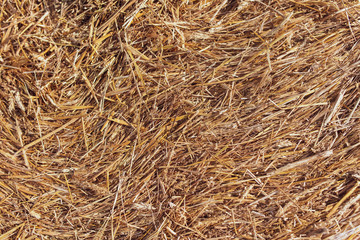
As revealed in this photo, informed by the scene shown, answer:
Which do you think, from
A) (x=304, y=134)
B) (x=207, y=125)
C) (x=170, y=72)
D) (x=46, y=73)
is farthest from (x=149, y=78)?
(x=304, y=134)

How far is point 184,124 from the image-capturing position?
1579 millimetres

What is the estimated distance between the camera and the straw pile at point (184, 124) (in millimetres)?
1574

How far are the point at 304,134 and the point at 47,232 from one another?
1444mm

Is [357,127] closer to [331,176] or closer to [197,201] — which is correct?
[331,176]

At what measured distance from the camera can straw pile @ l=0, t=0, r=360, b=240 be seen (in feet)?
5.16

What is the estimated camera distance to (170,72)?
1.60m

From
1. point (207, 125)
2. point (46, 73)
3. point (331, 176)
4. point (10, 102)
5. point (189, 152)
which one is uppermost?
point (46, 73)

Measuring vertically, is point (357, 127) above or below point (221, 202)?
above

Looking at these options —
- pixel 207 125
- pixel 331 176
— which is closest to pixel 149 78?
pixel 207 125

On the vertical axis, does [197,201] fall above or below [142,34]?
below

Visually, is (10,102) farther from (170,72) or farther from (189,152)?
(189,152)

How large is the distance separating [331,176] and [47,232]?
4.99 feet

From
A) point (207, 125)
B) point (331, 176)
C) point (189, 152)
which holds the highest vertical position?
point (207, 125)

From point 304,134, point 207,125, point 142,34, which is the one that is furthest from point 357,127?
point 142,34
